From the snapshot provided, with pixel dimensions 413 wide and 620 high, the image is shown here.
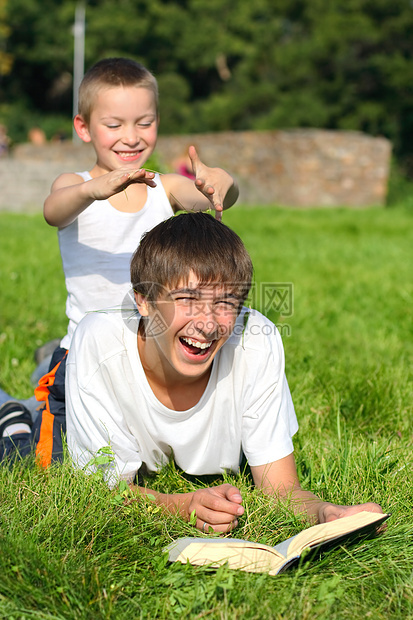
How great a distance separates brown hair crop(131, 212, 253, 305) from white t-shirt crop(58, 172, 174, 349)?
2.26 feet

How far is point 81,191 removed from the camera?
7.59 ft

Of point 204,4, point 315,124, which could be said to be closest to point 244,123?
point 315,124

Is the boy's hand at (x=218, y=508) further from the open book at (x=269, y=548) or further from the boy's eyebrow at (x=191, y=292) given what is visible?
the boy's eyebrow at (x=191, y=292)

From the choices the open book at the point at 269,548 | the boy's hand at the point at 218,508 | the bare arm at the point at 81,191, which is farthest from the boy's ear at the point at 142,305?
the open book at the point at 269,548

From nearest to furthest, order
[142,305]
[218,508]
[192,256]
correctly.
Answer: [218,508] < [192,256] < [142,305]

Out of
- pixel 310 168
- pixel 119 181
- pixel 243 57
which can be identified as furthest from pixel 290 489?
pixel 243 57

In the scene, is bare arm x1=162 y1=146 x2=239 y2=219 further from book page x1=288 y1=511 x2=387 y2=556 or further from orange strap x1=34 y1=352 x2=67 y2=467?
book page x1=288 y1=511 x2=387 y2=556

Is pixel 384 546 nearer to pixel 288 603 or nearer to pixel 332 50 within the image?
pixel 288 603

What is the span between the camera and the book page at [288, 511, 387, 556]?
1.79 metres

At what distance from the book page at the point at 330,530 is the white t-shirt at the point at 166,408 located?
1.31 feet

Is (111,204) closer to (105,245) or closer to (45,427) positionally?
(105,245)

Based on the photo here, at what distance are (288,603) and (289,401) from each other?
80 cm

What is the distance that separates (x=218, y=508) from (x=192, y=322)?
0.55m

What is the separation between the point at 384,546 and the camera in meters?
1.91
